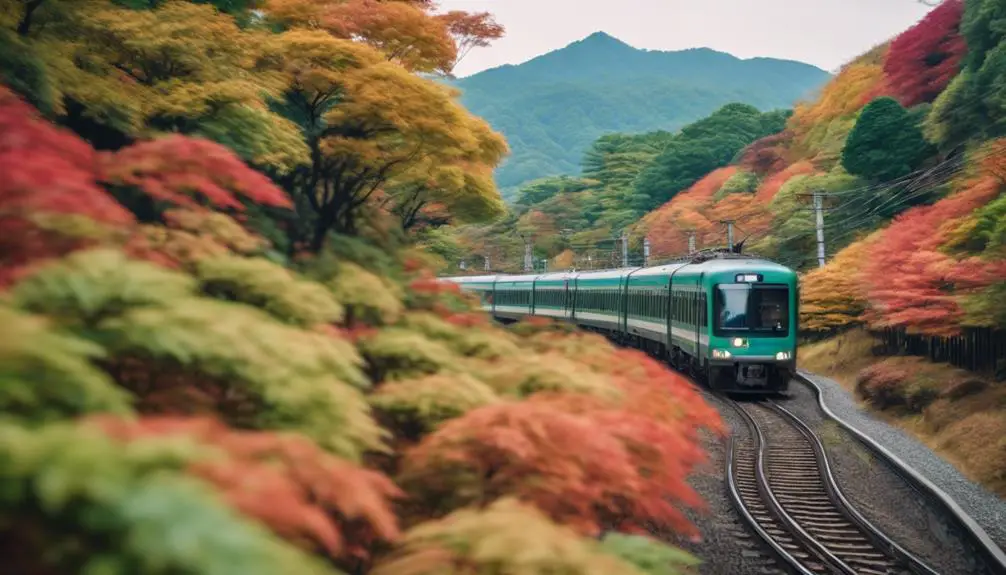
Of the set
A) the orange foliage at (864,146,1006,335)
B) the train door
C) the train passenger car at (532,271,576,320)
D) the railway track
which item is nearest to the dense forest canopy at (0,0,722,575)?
the railway track

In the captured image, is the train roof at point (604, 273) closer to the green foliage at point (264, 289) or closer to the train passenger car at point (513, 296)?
the train passenger car at point (513, 296)

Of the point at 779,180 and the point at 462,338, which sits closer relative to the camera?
the point at 462,338

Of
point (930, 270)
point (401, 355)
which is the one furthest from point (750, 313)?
point (401, 355)

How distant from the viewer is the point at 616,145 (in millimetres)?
75375

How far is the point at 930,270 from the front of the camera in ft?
61.8

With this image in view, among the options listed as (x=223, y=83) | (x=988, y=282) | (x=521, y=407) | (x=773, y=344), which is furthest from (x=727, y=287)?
(x=521, y=407)

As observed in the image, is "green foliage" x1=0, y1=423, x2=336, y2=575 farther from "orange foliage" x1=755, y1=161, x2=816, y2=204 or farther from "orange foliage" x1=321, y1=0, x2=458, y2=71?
"orange foliage" x1=755, y1=161, x2=816, y2=204

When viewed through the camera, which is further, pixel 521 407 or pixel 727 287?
pixel 727 287

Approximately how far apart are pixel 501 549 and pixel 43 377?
1.70 m

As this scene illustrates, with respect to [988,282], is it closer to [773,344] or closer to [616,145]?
[773,344]

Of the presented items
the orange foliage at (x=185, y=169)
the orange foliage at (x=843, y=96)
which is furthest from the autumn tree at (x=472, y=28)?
the orange foliage at (x=843, y=96)

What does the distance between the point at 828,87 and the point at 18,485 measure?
6160 centimetres

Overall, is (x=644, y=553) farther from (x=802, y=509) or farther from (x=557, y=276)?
(x=557, y=276)

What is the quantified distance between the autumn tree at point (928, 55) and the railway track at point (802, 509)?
32173 mm
